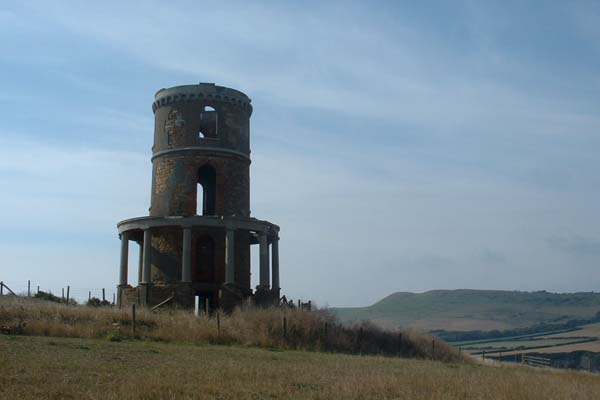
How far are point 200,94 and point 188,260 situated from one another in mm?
8218

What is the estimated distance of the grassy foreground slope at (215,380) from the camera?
12609 mm

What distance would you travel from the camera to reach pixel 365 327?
1278 inches

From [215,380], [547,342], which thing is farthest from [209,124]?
[547,342]

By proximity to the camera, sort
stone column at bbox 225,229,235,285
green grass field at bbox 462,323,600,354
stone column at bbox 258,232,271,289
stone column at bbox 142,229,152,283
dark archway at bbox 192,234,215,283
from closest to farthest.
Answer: stone column at bbox 225,229,235,285
stone column at bbox 142,229,152,283
stone column at bbox 258,232,271,289
dark archway at bbox 192,234,215,283
green grass field at bbox 462,323,600,354

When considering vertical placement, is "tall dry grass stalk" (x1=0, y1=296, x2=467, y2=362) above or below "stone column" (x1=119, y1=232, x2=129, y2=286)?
below

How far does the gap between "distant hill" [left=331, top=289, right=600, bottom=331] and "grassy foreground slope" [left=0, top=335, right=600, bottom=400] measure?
125 metres

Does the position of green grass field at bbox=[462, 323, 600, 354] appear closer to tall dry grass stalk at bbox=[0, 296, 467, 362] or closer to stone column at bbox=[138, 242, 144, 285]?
stone column at bbox=[138, 242, 144, 285]

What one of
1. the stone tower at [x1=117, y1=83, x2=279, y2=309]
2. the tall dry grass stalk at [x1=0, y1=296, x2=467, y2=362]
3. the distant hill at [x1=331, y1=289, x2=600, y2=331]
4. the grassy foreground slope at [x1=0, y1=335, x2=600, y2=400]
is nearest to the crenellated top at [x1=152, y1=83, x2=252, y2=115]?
the stone tower at [x1=117, y1=83, x2=279, y2=309]

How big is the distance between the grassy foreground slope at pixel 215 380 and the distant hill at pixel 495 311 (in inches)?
4903

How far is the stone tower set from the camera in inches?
1299

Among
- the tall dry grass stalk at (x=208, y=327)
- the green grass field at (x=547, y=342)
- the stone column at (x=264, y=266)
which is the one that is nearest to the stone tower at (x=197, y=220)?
the stone column at (x=264, y=266)

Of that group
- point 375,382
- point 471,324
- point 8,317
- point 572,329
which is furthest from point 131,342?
point 471,324

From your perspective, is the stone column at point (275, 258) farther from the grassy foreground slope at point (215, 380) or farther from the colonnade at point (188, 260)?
the grassy foreground slope at point (215, 380)

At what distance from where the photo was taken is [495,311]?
567 feet
